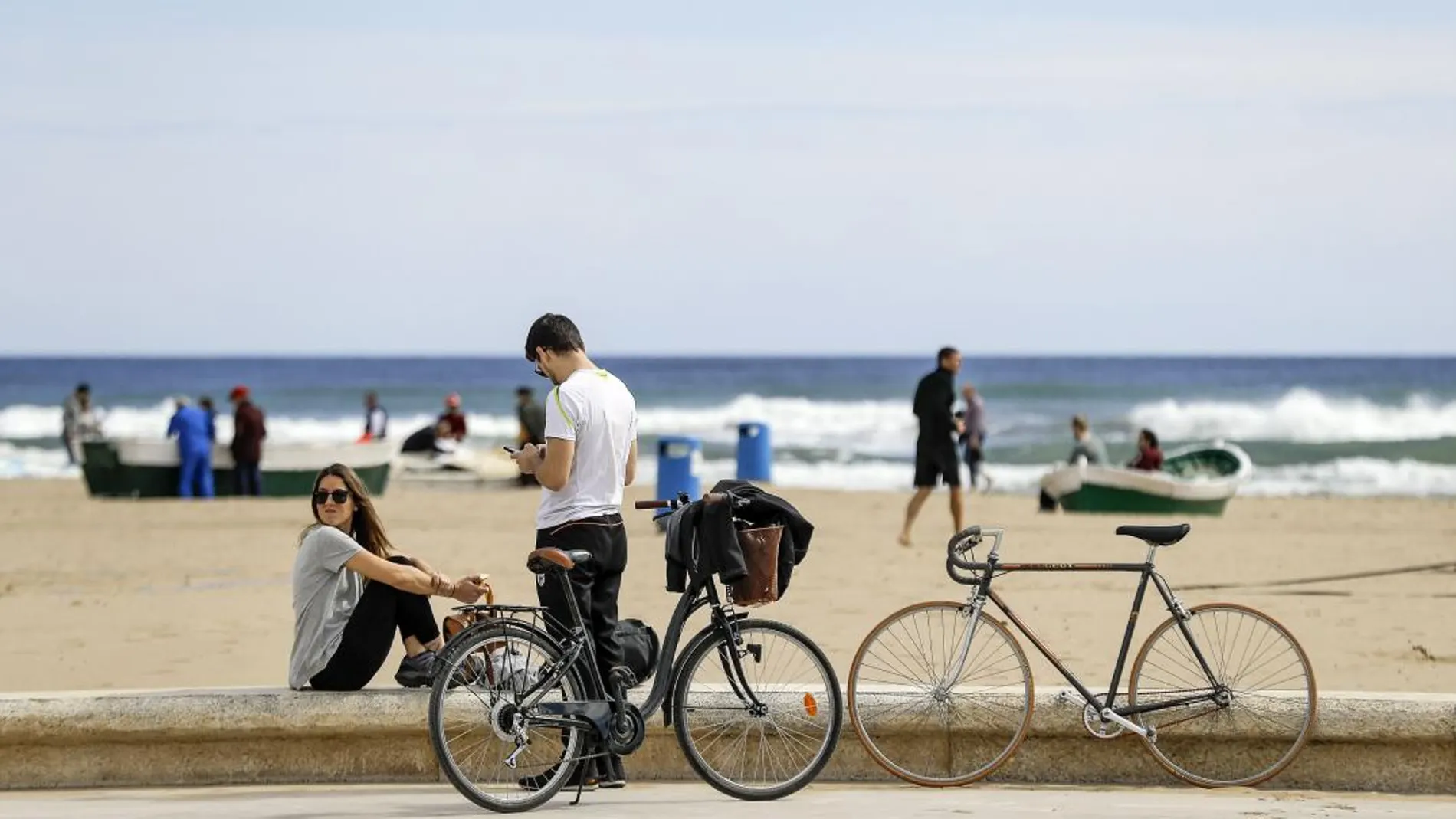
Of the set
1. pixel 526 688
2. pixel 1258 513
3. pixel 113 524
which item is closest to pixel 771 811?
pixel 526 688

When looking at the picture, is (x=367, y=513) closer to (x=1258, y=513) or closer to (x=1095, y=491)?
(x=1095, y=491)

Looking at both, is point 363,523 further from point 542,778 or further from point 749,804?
point 749,804

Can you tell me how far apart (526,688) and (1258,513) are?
20114 mm

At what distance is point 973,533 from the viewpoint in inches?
265

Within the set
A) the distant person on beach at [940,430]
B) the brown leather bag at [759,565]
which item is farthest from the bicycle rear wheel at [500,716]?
the distant person on beach at [940,430]

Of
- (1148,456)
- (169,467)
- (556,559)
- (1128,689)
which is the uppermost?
(556,559)

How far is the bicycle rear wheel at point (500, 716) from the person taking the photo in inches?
245

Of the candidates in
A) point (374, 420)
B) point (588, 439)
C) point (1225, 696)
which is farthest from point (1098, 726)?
point (374, 420)

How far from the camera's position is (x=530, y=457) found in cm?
643

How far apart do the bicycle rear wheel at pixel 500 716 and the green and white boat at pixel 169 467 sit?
19.2 meters

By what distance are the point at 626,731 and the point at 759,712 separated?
1.53 ft

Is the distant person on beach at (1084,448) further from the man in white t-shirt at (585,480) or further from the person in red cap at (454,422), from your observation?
the man in white t-shirt at (585,480)

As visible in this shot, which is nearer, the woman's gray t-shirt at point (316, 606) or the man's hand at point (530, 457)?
the man's hand at point (530, 457)

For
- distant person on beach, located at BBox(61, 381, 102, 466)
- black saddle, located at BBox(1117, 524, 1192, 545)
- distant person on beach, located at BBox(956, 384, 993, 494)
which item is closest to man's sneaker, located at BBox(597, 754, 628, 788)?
black saddle, located at BBox(1117, 524, 1192, 545)
